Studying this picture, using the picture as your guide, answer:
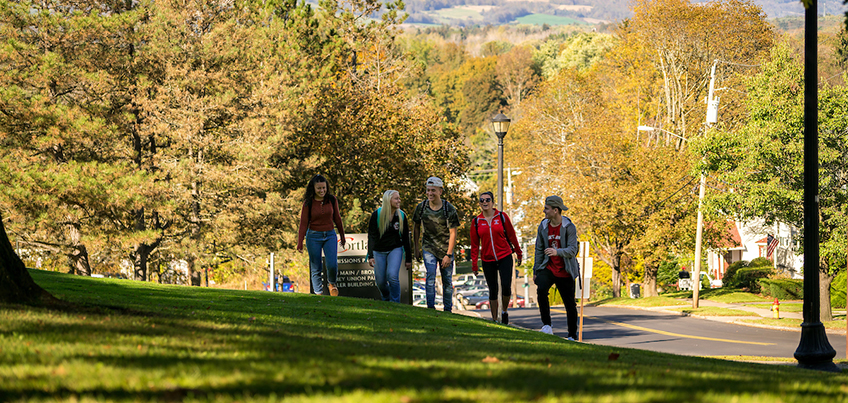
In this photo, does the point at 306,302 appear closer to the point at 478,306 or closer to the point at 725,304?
the point at 725,304

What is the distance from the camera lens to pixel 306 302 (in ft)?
38.1

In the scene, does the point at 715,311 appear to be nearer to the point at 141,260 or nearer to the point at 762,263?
the point at 762,263

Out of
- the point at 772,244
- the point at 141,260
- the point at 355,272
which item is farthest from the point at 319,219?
the point at 772,244

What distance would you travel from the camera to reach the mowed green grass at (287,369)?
3.72m

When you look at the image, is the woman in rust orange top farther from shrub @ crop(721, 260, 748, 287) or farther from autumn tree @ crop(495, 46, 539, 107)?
autumn tree @ crop(495, 46, 539, 107)

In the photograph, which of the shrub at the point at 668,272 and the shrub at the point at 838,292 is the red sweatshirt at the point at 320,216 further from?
the shrub at the point at 668,272

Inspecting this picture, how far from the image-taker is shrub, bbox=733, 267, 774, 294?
43263mm

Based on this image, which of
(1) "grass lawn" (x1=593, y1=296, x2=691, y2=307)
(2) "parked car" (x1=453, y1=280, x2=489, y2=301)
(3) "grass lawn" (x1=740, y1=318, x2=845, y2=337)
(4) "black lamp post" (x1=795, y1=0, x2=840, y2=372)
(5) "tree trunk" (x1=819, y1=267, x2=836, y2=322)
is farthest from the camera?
(2) "parked car" (x1=453, y1=280, x2=489, y2=301)

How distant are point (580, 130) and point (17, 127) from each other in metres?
27.6

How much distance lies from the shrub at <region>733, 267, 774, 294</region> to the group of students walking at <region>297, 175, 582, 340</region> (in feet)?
114

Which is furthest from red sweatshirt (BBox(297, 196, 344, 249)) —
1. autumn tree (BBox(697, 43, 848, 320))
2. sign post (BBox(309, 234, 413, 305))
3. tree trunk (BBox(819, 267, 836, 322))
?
tree trunk (BBox(819, 267, 836, 322))

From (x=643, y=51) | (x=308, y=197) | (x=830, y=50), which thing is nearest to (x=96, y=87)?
(x=308, y=197)

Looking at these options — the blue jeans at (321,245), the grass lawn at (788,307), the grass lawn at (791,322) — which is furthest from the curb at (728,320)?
the blue jeans at (321,245)

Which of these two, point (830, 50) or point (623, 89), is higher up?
point (830, 50)
